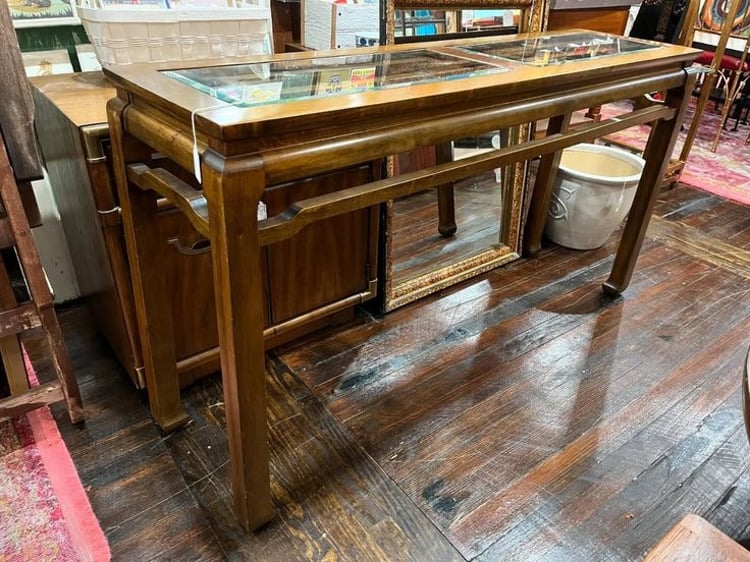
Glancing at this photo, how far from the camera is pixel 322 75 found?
3.86ft

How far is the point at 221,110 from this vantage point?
85 centimetres

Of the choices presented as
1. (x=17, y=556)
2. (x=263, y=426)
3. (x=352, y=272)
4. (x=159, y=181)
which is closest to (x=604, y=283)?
(x=352, y=272)

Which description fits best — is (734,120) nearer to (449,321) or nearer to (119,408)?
(449,321)

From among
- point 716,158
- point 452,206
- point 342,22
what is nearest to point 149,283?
point 342,22

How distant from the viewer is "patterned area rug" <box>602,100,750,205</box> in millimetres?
3225

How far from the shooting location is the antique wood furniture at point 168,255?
1.26m

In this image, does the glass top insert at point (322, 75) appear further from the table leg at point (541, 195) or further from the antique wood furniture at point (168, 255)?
the table leg at point (541, 195)

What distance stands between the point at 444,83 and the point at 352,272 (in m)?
0.80

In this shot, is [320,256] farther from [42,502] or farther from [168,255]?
[42,502]

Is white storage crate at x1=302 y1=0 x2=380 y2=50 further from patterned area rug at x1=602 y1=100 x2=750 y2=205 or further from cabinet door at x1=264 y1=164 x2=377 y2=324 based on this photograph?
patterned area rug at x1=602 y1=100 x2=750 y2=205

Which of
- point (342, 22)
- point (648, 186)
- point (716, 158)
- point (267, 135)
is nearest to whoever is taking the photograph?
point (267, 135)

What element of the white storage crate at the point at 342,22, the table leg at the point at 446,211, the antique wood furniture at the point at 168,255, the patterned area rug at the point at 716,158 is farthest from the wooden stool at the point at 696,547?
the patterned area rug at the point at 716,158

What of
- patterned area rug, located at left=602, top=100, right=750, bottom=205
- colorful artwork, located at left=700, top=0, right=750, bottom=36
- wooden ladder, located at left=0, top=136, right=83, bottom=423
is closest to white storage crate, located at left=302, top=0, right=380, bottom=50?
wooden ladder, located at left=0, top=136, right=83, bottom=423

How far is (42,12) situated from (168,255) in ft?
2.67
